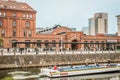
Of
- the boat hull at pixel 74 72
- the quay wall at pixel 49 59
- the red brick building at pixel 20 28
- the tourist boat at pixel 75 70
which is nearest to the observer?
the boat hull at pixel 74 72

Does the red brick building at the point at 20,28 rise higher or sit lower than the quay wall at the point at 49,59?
higher

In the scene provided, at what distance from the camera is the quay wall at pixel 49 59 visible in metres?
62.4

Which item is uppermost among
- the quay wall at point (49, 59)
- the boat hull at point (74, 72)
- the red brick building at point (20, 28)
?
the red brick building at point (20, 28)

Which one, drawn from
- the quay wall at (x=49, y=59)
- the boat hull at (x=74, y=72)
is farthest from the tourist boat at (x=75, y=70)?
the quay wall at (x=49, y=59)

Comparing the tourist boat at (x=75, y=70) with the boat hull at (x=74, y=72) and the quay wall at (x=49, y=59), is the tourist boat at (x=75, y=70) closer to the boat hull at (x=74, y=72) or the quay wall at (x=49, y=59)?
the boat hull at (x=74, y=72)

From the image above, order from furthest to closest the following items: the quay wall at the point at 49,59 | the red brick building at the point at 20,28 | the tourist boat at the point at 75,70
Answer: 1. the red brick building at the point at 20,28
2. the quay wall at the point at 49,59
3. the tourist boat at the point at 75,70

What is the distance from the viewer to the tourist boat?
50594 millimetres

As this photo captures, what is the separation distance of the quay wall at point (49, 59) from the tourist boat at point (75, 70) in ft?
42.3

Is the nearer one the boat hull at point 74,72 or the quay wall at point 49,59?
the boat hull at point 74,72

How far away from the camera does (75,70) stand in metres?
52.4

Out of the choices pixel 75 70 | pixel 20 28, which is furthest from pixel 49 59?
pixel 20 28

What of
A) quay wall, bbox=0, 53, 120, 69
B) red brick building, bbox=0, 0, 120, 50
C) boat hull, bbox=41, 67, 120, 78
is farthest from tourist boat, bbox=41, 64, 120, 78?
red brick building, bbox=0, 0, 120, 50

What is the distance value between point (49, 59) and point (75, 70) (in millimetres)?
16612

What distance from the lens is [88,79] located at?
158 ft
